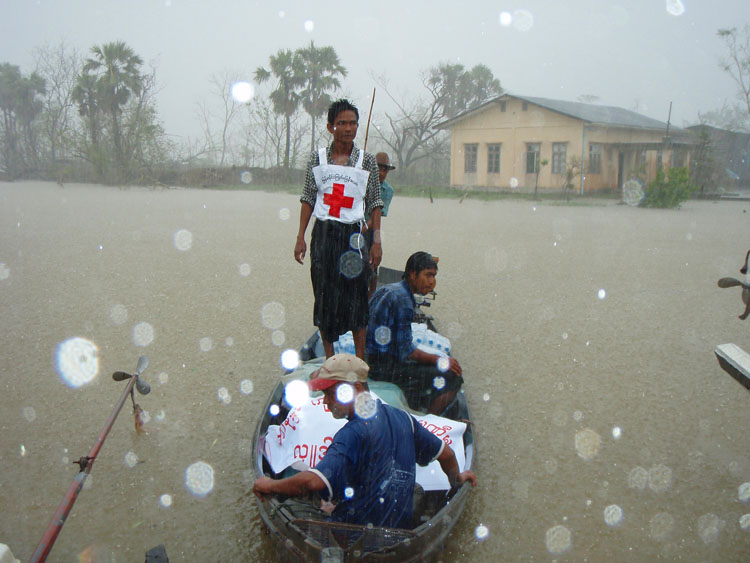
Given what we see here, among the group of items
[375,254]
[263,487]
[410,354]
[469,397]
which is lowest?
[469,397]

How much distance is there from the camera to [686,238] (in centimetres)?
1302

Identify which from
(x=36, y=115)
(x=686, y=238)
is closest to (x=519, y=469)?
(x=686, y=238)

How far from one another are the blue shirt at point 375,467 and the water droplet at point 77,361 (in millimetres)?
3345

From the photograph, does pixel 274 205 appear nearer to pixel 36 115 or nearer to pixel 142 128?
pixel 142 128

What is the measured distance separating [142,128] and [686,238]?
33.8m

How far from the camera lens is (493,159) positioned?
102 feet

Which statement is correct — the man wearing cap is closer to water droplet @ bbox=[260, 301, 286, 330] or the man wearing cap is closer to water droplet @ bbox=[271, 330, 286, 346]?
water droplet @ bbox=[271, 330, 286, 346]

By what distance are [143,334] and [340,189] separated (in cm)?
325

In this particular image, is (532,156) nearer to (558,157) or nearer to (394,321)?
(558,157)

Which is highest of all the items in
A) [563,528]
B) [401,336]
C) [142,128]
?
[142,128]

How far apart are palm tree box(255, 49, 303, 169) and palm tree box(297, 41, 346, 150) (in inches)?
18.8

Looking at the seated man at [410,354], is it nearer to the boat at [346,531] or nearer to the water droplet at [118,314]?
the boat at [346,531]

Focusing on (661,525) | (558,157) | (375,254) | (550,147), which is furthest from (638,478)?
(550,147)

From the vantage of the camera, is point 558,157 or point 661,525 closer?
point 661,525
